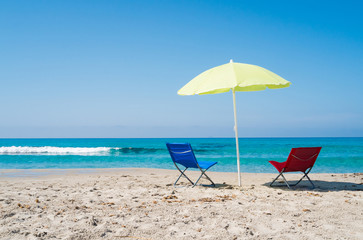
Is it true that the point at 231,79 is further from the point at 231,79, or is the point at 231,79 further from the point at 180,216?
the point at 180,216

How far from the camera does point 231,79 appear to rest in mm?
4543

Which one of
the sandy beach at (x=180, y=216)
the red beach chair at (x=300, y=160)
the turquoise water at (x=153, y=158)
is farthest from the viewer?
the turquoise water at (x=153, y=158)

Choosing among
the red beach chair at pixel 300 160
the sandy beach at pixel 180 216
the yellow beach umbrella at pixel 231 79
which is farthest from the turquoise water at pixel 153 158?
the sandy beach at pixel 180 216

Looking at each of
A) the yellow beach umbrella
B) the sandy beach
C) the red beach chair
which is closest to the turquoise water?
the red beach chair

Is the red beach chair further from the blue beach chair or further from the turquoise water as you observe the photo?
the turquoise water

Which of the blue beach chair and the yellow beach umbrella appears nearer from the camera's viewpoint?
the yellow beach umbrella

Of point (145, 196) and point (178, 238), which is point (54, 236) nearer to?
point (178, 238)

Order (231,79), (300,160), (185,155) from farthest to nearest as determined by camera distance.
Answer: (185,155)
(300,160)
(231,79)

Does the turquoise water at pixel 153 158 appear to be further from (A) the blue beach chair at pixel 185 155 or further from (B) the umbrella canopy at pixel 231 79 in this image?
(B) the umbrella canopy at pixel 231 79

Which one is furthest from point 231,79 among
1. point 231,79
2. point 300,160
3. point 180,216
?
point 180,216

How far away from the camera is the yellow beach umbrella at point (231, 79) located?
4453mm

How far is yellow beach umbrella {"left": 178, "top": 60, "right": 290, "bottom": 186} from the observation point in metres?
4.45

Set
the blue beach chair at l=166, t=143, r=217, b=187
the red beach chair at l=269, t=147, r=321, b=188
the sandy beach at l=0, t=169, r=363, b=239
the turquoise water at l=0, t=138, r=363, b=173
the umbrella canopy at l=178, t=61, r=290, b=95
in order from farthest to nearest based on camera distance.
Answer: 1. the turquoise water at l=0, t=138, r=363, b=173
2. the blue beach chair at l=166, t=143, r=217, b=187
3. the red beach chair at l=269, t=147, r=321, b=188
4. the umbrella canopy at l=178, t=61, r=290, b=95
5. the sandy beach at l=0, t=169, r=363, b=239

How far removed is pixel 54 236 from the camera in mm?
2578
